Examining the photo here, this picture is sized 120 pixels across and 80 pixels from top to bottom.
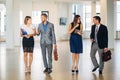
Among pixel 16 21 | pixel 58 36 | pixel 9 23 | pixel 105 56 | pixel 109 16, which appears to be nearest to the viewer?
pixel 105 56

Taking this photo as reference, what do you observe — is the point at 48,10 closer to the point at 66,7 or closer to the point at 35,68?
the point at 66,7

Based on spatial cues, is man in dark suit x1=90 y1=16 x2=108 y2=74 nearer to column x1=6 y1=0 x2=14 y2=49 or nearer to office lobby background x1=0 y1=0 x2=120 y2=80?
office lobby background x1=0 y1=0 x2=120 y2=80

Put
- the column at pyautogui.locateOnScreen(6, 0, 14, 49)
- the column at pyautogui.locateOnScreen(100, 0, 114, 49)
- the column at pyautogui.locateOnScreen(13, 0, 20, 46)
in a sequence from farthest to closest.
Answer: the column at pyautogui.locateOnScreen(13, 0, 20, 46) < the column at pyautogui.locateOnScreen(6, 0, 14, 49) < the column at pyautogui.locateOnScreen(100, 0, 114, 49)

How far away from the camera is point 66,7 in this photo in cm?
2970

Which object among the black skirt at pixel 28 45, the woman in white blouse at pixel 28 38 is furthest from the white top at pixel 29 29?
the black skirt at pixel 28 45

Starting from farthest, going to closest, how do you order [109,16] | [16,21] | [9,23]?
[16,21] → [9,23] → [109,16]

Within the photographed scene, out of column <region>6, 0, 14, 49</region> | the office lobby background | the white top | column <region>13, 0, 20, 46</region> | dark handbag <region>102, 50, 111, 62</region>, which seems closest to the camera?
dark handbag <region>102, 50, 111, 62</region>

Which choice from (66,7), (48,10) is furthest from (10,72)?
(66,7)

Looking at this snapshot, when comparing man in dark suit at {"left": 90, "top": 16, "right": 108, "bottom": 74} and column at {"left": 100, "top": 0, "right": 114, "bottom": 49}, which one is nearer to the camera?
man in dark suit at {"left": 90, "top": 16, "right": 108, "bottom": 74}

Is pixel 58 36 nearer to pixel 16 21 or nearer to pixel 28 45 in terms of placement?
pixel 16 21

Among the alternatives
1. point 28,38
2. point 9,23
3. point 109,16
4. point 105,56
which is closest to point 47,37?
point 28,38

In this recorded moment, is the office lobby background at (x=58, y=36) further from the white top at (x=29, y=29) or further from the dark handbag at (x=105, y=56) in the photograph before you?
the white top at (x=29, y=29)

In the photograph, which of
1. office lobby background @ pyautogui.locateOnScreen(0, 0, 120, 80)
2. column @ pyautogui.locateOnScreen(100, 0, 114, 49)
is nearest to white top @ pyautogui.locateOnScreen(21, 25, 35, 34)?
office lobby background @ pyautogui.locateOnScreen(0, 0, 120, 80)

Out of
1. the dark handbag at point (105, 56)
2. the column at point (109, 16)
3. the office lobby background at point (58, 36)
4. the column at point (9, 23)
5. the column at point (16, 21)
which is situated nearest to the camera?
the dark handbag at point (105, 56)
